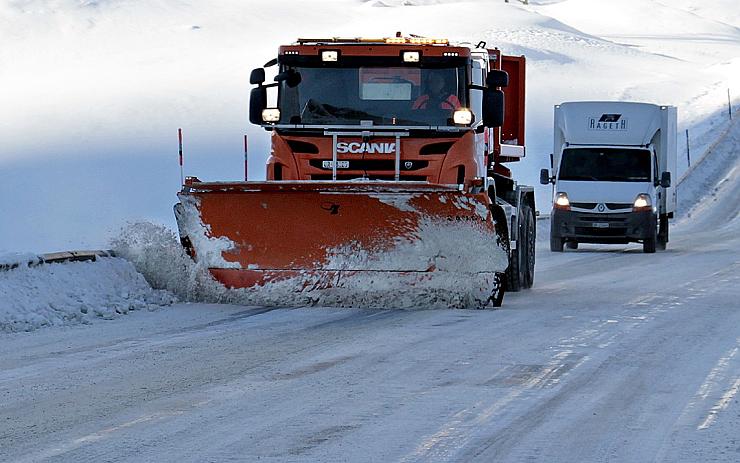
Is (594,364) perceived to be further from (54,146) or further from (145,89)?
(145,89)

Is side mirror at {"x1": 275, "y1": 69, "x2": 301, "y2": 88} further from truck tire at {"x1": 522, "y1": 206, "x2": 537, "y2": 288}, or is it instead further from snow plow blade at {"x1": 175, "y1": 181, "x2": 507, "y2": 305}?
truck tire at {"x1": 522, "y1": 206, "x2": 537, "y2": 288}

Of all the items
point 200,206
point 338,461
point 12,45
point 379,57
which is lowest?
point 338,461

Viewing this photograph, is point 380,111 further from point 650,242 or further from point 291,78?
point 650,242

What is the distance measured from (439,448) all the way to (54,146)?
A: 39.7m

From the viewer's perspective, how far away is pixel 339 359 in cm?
860

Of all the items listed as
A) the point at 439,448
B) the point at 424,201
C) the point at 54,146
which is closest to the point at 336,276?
the point at 424,201

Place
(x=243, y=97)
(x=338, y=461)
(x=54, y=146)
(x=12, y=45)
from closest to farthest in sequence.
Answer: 1. (x=338, y=461)
2. (x=54, y=146)
3. (x=243, y=97)
4. (x=12, y=45)

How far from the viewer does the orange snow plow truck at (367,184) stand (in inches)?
453

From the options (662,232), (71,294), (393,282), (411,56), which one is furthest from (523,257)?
(662,232)

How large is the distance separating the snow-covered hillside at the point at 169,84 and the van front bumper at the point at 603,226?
780 centimetres

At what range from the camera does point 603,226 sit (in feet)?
76.4

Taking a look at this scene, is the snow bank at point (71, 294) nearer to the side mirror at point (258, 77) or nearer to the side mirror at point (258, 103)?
Result: the side mirror at point (258, 103)

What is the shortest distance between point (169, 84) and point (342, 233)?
51.6 meters

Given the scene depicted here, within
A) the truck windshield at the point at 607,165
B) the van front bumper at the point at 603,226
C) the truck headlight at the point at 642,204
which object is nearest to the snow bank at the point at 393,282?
the van front bumper at the point at 603,226
